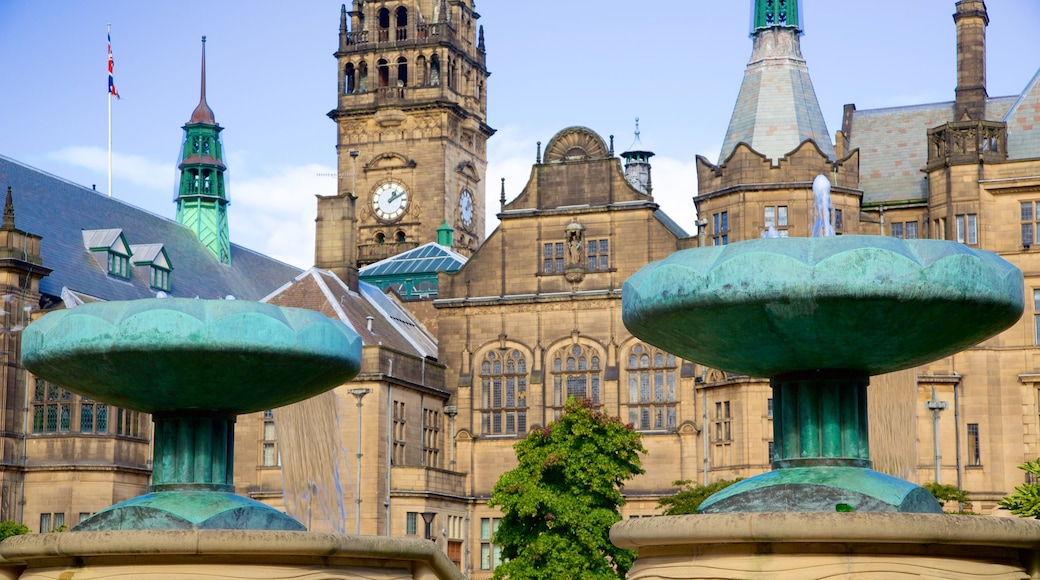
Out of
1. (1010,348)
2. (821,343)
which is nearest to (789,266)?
(821,343)

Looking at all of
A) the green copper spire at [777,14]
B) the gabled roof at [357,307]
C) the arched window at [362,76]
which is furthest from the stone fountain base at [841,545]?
the arched window at [362,76]

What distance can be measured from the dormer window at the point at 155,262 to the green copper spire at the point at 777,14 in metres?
23.1

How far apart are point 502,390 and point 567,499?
1373 cm

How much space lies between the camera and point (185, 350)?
70.3 ft

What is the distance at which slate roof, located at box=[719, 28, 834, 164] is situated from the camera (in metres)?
56.9

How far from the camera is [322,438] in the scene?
5719 cm

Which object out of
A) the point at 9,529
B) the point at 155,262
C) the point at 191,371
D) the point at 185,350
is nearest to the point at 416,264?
the point at 155,262

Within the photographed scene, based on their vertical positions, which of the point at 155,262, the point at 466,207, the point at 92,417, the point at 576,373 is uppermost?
the point at 466,207

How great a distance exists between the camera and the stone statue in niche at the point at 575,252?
5953 centimetres

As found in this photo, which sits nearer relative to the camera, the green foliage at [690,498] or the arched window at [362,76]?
the green foliage at [690,498]

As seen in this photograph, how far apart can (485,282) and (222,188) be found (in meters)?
26.8

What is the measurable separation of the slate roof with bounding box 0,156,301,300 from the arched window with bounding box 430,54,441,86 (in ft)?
101

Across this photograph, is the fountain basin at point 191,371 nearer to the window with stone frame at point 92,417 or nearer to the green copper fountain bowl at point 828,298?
the green copper fountain bowl at point 828,298

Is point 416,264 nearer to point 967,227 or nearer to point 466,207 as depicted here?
point 466,207
